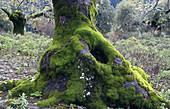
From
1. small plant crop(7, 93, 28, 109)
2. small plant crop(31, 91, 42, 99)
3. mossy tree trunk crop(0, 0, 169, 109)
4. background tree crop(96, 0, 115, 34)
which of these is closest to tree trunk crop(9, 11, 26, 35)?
background tree crop(96, 0, 115, 34)

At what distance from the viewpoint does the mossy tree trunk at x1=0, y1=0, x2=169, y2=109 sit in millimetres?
3277

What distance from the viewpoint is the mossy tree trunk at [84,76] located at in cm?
328

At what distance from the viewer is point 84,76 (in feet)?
11.1

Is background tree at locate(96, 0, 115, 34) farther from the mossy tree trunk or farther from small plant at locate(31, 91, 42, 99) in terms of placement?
small plant at locate(31, 91, 42, 99)

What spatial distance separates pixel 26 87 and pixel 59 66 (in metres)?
1.05

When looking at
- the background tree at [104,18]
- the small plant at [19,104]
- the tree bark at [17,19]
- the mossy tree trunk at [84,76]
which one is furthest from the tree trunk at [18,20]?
the small plant at [19,104]

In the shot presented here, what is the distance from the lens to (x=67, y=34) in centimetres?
407

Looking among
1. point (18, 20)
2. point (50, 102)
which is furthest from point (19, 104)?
point (18, 20)

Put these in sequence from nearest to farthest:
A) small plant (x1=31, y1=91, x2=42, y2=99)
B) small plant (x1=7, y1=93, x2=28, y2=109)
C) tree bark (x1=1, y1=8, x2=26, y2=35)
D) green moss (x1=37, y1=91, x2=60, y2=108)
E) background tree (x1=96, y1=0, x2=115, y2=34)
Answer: small plant (x1=7, y1=93, x2=28, y2=109) < green moss (x1=37, y1=91, x2=60, y2=108) < small plant (x1=31, y1=91, x2=42, y2=99) < tree bark (x1=1, y1=8, x2=26, y2=35) < background tree (x1=96, y1=0, x2=115, y2=34)

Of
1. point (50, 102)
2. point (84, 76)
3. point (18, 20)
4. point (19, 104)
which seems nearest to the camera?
point (19, 104)

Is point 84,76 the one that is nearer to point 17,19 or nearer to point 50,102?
point 50,102

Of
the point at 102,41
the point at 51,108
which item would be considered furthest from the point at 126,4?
the point at 51,108

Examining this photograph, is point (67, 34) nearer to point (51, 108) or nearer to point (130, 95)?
point (51, 108)

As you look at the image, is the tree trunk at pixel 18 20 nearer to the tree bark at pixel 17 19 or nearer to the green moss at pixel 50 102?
the tree bark at pixel 17 19
